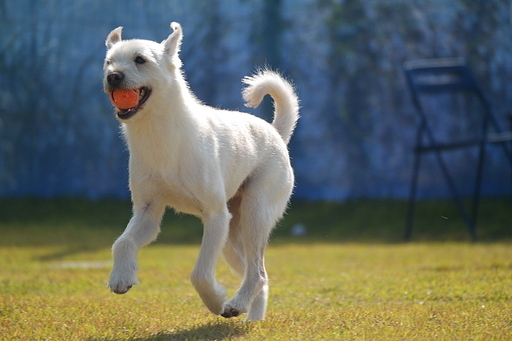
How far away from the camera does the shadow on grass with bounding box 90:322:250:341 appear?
4.11 metres

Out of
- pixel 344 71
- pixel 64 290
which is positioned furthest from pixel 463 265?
pixel 344 71

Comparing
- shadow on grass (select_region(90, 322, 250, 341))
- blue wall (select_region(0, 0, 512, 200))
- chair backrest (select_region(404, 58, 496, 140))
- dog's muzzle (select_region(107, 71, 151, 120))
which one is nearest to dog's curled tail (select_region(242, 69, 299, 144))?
dog's muzzle (select_region(107, 71, 151, 120))

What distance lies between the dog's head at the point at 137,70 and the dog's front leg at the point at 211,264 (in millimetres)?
780

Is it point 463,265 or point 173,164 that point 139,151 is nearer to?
point 173,164

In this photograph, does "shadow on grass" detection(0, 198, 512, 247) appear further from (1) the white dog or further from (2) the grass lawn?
(1) the white dog

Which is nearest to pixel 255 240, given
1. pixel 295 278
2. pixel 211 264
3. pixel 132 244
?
pixel 211 264

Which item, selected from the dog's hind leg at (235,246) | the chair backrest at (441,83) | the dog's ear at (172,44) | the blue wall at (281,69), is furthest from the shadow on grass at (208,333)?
the blue wall at (281,69)

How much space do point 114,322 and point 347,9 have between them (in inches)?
398

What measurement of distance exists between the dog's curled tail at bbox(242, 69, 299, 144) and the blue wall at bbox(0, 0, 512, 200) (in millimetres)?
7210

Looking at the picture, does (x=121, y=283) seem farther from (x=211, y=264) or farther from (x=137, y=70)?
(x=137, y=70)

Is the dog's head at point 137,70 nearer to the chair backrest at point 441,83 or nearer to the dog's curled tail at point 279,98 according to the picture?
the dog's curled tail at point 279,98

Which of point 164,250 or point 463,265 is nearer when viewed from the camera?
point 463,265

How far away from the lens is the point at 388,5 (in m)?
13.7

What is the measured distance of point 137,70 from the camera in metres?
4.48
